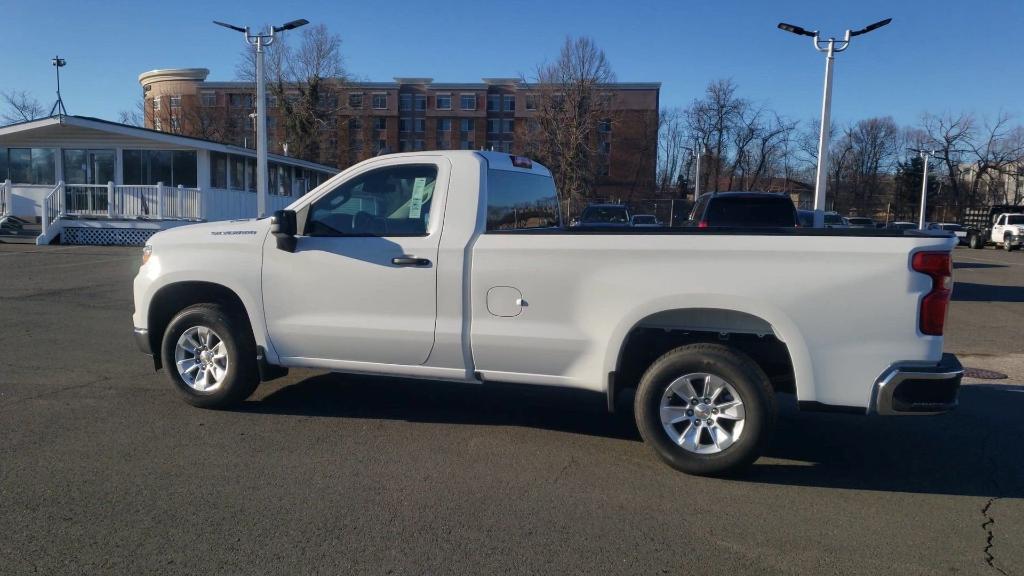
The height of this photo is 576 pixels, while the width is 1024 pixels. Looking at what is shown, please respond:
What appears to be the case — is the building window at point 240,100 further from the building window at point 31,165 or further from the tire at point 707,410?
the tire at point 707,410

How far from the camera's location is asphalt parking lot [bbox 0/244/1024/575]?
3.64m

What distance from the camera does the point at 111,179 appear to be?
28.9m

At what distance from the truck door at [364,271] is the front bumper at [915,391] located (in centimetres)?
290

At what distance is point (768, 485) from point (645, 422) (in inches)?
33.3

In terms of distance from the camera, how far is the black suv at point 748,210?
41.3ft

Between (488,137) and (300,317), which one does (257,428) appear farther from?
(488,137)

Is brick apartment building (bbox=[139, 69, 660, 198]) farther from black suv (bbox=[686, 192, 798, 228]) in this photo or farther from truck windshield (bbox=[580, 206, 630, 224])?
black suv (bbox=[686, 192, 798, 228])

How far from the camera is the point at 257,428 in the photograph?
5609 millimetres

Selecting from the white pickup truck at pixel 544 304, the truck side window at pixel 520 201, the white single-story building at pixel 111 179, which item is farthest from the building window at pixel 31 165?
the truck side window at pixel 520 201

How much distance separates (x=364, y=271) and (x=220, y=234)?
1346 millimetres

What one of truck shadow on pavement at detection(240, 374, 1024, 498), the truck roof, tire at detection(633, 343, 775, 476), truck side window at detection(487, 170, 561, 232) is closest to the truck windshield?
truck shadow on pavement at detection(240, 374, 1024, 498)

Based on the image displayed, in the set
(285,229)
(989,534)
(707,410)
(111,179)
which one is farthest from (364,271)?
(111,179)

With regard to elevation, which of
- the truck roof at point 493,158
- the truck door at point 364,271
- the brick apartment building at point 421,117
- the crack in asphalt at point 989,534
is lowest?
the crack in asphalt at point 989,534

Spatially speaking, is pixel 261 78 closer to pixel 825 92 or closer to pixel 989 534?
pixel 825 92
